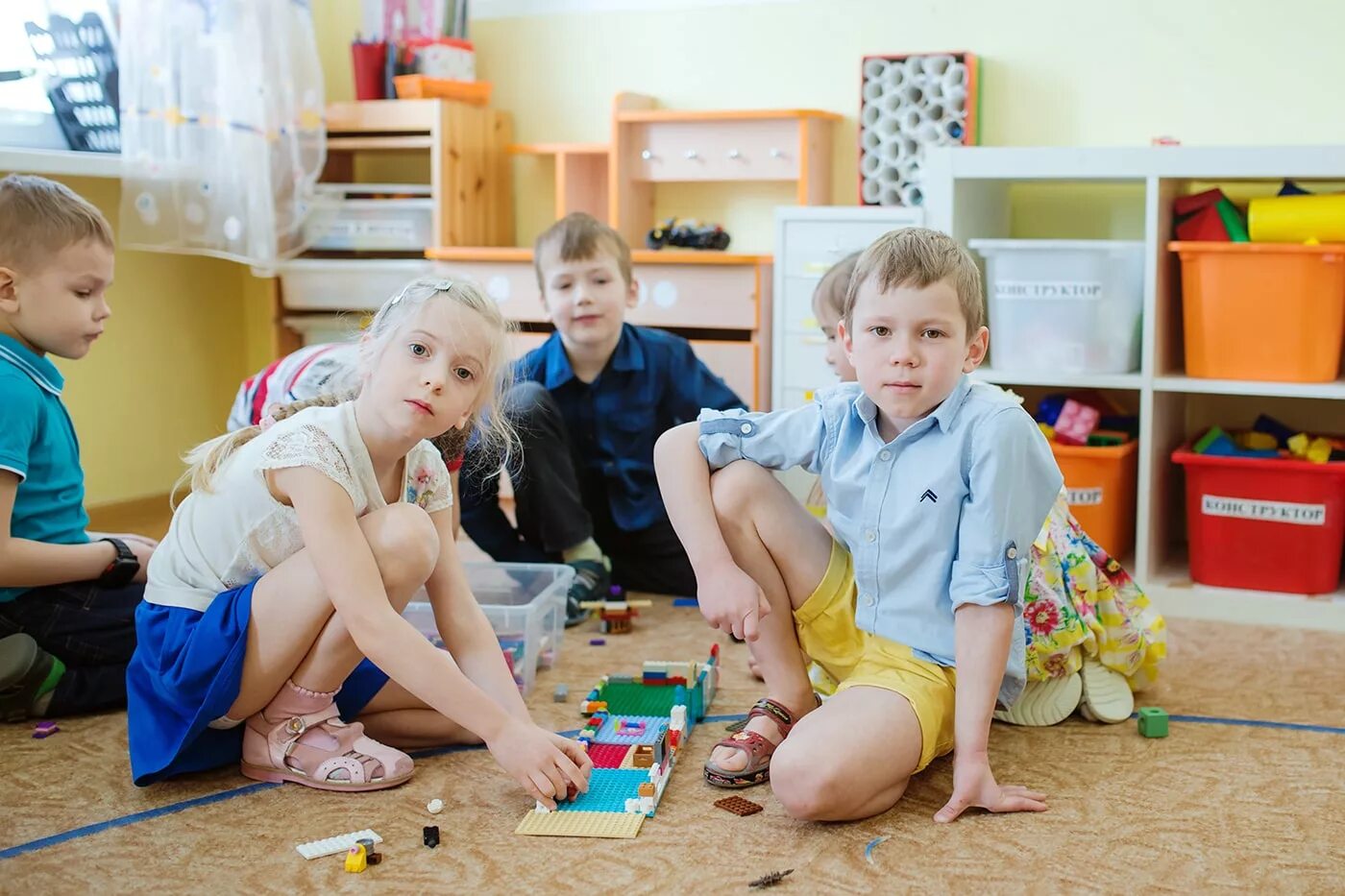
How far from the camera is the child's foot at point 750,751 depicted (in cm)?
137

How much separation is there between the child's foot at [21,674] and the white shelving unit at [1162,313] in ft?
4.75

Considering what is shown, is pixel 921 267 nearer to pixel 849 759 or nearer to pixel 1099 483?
pixel 849 759

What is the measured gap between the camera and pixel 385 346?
1348mm

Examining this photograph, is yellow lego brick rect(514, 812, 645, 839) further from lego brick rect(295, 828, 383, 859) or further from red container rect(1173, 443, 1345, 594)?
red container rect(1173, 443, 1345, 594)

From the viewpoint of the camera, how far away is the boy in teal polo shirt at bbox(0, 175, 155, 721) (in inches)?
61.2

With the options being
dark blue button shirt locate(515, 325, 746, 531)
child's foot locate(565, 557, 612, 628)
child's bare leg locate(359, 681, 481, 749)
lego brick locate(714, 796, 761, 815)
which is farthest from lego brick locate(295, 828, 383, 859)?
dark blue button shirt locate(515, 325, 746, 531)

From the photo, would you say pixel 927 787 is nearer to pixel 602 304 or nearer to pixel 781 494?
pixel 781 494

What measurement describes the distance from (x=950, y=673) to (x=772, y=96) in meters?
1.78

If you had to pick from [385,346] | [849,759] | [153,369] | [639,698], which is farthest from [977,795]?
[153,369]

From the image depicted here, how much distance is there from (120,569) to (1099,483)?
1.44 metres

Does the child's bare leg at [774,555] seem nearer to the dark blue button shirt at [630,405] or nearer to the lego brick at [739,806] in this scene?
the lego brick at [739,806]

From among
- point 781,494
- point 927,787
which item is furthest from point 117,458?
point 927,787

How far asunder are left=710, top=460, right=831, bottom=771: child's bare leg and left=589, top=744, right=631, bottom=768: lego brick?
100mm

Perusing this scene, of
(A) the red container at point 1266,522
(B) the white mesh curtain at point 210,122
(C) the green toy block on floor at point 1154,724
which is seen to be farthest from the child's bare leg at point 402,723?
(B) the white mesh curtain at point 210,122
